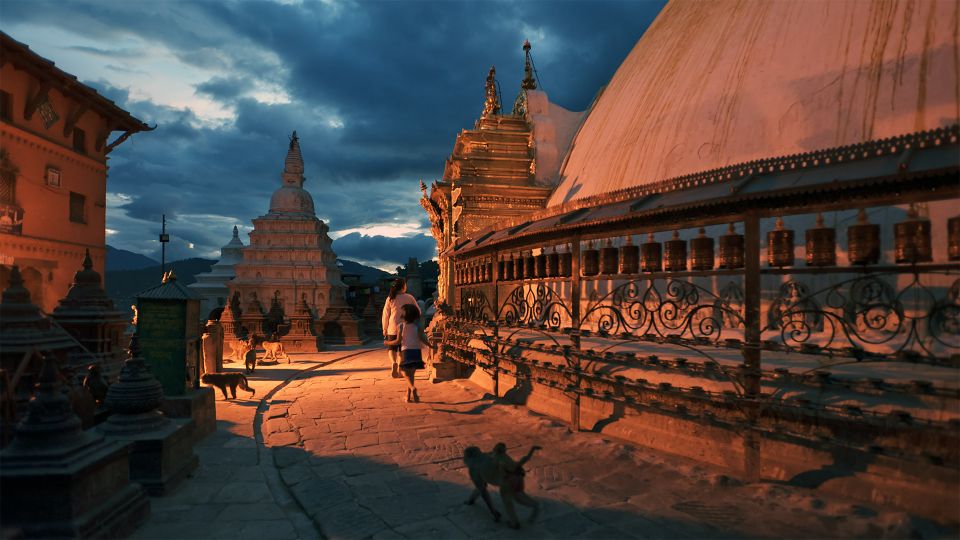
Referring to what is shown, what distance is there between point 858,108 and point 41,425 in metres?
9.11

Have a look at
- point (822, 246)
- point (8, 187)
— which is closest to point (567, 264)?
point (822, 246)

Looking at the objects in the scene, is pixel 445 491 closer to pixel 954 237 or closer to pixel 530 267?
pixel 530 267

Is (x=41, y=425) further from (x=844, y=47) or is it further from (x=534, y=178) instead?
(x=534, y=178)

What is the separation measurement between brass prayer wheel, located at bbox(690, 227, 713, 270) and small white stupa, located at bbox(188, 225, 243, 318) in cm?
3643

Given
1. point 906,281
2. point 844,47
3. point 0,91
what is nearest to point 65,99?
point 0,91

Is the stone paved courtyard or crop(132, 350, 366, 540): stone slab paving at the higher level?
the stone paved courtyard

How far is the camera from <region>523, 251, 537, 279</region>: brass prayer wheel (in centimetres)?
761

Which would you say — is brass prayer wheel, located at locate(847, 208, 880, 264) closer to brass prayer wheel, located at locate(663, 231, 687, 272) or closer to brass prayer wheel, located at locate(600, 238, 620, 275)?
brass prayer wheel, located at locate(663, 231, 687, 272)

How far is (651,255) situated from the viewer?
5.63 m

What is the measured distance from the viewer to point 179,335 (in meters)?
6.58

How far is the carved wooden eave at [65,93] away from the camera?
47.8 feet

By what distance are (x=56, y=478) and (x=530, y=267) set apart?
5.88 m

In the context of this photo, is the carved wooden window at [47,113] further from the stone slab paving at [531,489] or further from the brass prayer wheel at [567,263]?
the brass prayer wheel at [567,263]

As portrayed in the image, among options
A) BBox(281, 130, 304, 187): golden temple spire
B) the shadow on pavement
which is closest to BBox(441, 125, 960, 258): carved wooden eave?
the shadow on pavement
